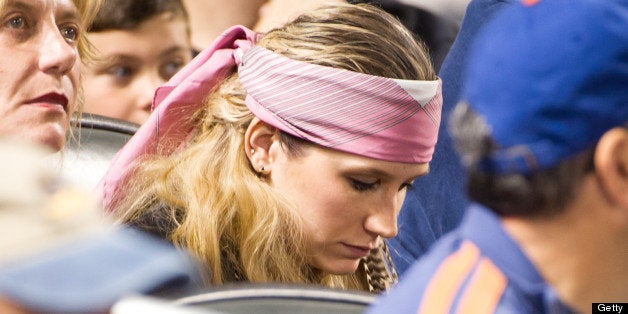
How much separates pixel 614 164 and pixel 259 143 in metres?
0.76

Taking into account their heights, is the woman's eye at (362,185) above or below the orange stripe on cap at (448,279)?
below

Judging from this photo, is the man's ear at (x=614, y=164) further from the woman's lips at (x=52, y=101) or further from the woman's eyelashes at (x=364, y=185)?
the woman's lips at (x=52, y=101)

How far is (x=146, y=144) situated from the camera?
155cm

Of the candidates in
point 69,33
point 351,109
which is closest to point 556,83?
point 351,109

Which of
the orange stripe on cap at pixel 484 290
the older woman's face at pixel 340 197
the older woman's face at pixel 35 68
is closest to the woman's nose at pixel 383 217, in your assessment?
the older woman's face at pixel 340 197

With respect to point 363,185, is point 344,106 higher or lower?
higher

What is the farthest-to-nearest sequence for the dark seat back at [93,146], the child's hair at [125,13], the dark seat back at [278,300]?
the child's hair at [125,13], the dark seat back at [93,146], the dark seat back at [278,300]

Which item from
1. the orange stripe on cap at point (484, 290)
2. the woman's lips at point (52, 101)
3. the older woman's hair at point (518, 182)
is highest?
the older woman's hair at point (518, 182)

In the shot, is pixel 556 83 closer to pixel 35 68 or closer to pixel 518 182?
pixel 518 182

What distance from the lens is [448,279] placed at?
71 centimetres

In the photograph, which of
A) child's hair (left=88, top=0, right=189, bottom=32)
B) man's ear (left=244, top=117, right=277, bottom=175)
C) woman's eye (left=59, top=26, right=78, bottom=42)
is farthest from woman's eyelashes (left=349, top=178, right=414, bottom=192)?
child's hair (left=88, top=0, right=189, bottom=32)

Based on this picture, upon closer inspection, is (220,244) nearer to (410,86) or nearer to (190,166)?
(190,166)

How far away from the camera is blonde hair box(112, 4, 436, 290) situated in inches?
52.0

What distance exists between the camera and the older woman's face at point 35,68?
1.48 meters
